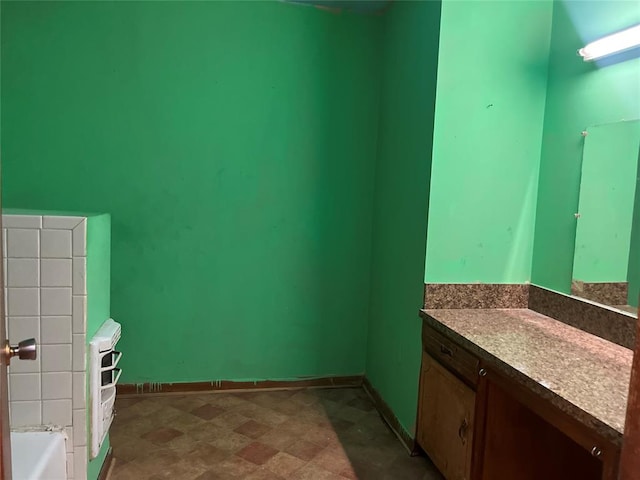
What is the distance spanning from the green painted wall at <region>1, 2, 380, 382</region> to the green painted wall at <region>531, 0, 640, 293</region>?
120cm

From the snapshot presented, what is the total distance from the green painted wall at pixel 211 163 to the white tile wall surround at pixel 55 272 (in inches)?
50.0

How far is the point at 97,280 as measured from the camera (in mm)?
2059

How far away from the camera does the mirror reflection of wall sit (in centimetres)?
201

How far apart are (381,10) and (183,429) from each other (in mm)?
2908

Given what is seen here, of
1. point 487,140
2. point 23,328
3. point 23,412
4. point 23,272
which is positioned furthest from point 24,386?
point 487,140

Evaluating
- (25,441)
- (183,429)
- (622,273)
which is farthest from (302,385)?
(622,273)

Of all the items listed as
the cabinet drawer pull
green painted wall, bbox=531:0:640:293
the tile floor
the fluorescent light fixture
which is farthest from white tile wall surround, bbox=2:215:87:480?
the fluorescent light fixture

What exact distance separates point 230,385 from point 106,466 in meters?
1.06

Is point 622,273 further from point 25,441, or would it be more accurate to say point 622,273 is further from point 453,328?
point 25,441

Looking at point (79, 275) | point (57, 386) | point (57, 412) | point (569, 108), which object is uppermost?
point (569, 108)

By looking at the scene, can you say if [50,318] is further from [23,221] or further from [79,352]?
[23,221]

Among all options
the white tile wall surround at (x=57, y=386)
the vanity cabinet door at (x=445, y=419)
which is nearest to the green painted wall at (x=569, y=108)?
the vanity cabinet door at (x=445, y=419)

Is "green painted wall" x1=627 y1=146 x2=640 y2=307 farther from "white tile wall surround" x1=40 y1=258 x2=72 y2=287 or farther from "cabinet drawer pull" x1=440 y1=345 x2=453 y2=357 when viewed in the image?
"white tile wall surround" x1=40 y1=258 x2=72 y2=287

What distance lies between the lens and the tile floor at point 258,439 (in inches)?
93.4
